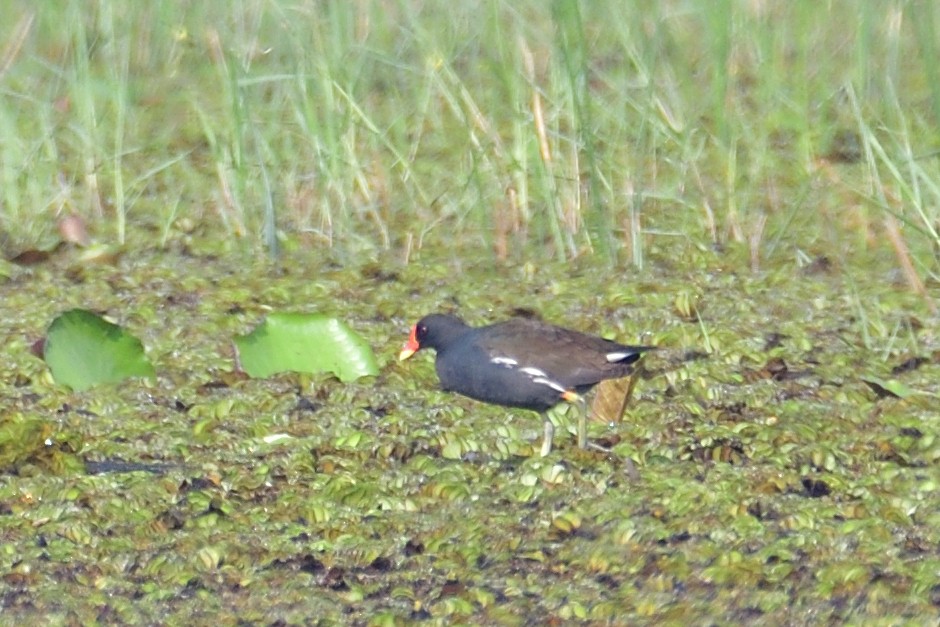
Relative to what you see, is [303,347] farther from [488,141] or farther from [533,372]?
[488,141]

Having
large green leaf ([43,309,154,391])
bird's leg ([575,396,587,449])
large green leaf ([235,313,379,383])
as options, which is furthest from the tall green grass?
bird's leg ([575,396,587,449])

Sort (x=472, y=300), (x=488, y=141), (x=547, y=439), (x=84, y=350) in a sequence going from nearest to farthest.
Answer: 1. (x=547, y=439)
2. (x=84, y=350)
3. (x=472, y=300)
4. (x=488, y=141)

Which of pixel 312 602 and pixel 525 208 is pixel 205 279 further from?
pixel 312 602

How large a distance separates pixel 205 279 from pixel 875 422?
94.3 inches

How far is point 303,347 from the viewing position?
16.1ft

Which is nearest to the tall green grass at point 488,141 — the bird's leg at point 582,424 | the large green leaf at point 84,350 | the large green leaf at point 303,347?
the large green leaf at point 303,347

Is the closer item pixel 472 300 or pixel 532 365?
pixel 532 365

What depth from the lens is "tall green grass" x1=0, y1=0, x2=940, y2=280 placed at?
572cm

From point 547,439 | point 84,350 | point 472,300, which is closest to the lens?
point 547,439

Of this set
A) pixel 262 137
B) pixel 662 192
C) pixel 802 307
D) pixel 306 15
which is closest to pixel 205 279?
pixel 262 137

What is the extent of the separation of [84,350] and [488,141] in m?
1.69

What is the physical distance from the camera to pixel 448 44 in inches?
248

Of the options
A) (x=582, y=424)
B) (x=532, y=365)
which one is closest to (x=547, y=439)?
(x=582, y=424)

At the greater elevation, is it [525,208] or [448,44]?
[448,44]
